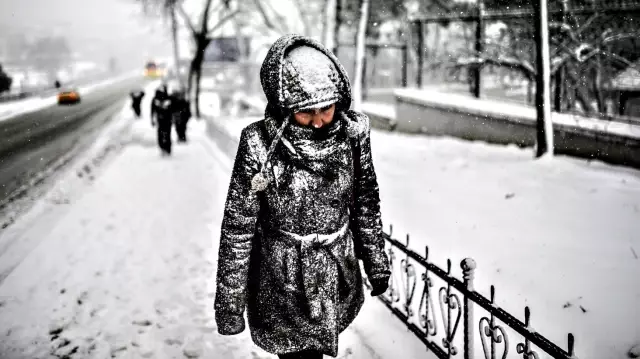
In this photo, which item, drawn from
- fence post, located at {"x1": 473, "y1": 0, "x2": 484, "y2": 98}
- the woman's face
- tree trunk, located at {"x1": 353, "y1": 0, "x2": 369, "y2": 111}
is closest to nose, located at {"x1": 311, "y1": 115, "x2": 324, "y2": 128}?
the woman's face

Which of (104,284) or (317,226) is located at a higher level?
(317,226)

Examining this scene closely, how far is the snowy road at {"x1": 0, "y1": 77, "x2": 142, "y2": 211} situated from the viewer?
11664 mm

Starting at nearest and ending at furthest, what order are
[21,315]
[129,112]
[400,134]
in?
1. [21,315]
2. [400,134]
3. [129,112]

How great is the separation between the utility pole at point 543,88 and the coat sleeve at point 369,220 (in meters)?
6.97

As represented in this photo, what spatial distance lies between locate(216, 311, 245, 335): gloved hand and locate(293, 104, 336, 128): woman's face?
1005 mm

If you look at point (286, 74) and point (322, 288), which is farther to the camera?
point (322, 288)

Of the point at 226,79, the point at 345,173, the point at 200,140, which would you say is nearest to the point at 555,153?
the point at 345,173

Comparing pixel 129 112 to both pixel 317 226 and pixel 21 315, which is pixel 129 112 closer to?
pixel 21 315

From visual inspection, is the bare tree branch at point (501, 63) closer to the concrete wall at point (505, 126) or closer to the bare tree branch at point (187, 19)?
the concrete wall at point (505, 126)

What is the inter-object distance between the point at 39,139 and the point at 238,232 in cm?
1858

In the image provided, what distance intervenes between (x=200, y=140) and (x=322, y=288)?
14959 mm

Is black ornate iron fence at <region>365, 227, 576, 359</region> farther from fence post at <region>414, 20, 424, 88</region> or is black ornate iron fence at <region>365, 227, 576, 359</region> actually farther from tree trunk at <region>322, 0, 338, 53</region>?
tree trunk at <region>322, 0, 338, 53</region>

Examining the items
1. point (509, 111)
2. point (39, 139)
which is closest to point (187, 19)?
point (39, 139)

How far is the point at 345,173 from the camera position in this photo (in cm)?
217
